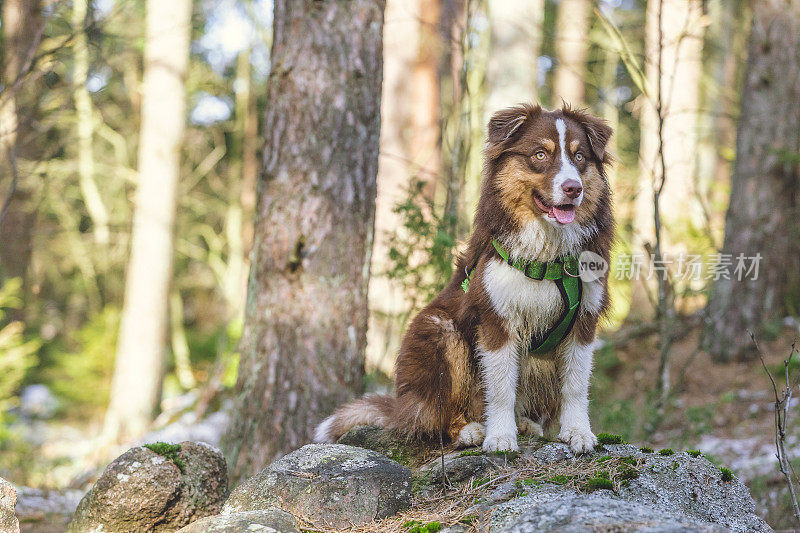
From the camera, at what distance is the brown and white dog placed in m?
3.82

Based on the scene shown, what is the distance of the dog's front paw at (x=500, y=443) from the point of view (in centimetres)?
381

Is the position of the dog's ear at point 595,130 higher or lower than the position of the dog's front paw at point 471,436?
higher

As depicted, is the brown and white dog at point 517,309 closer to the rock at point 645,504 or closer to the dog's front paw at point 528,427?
the dog's front paw at point 528,427

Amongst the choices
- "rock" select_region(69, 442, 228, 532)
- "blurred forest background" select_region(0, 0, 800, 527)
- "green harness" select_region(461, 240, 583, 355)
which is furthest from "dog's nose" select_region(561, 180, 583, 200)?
"rock" select_region(69, 442, 228, 532)

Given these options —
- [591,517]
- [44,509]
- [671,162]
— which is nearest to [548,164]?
[591,517]

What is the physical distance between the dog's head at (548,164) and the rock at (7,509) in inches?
120

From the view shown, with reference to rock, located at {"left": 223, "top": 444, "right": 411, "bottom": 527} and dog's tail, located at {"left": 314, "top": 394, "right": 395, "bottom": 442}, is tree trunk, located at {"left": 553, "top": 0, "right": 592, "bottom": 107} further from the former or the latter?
rock, located at {"left": 223, "top": 444, "right": 411, "bottom": 527}

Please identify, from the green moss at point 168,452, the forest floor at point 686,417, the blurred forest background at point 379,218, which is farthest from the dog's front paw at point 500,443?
the forest floor at point 686,417

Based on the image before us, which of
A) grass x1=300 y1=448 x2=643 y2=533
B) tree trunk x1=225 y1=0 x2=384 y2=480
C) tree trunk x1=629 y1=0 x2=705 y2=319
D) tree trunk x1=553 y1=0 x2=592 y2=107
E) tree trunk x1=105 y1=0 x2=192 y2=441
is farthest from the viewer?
Answer: tree trunk x1=553 y1=0 x2=592 y2=107

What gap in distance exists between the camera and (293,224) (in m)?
5.04

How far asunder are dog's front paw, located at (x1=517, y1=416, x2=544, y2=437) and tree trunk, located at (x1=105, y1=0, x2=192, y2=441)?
367 inches

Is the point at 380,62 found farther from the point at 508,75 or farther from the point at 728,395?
the point at 728,395

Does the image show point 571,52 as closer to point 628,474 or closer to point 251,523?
point 628,474

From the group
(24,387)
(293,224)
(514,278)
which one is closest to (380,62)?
(293,224)
